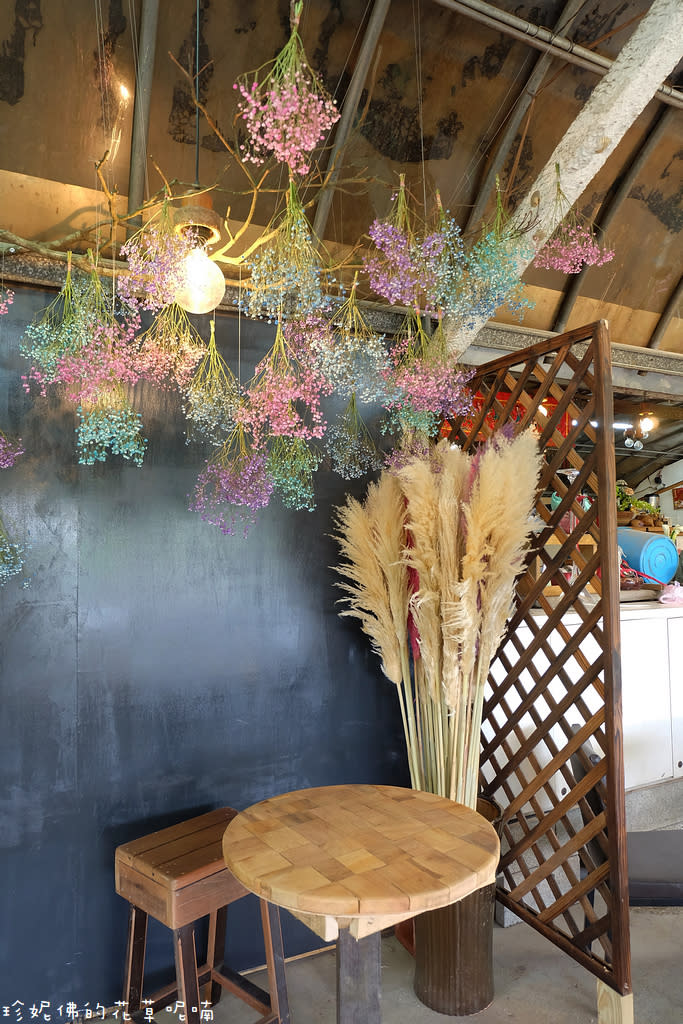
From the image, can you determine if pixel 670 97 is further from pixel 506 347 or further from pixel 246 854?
pixel 246 854

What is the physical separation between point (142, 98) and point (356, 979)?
2.93m

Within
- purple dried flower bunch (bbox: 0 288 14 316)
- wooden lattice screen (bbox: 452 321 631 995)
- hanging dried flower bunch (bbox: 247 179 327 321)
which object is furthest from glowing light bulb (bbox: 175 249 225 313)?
wooden lattice screen (bbox: 452 321 631 995)

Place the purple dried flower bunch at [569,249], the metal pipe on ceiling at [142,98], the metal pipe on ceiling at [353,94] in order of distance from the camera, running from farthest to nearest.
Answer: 1. the metal pipe on ceiling at [353,94]
2. the purple dried flower bunch at [569,249]
3. the metal pipe on ceiling at [142,98]

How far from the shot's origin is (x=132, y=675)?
245 cm

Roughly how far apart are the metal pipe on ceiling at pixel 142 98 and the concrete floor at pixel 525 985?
3.03 m

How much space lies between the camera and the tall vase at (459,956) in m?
2.32

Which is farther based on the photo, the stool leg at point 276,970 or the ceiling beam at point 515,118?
the ceiling beam at point 515,118

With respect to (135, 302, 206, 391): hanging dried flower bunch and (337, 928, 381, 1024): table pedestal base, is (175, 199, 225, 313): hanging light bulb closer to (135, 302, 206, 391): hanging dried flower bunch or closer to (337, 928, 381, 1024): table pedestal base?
(135, 302, 206, 391): hanging dried flower bunch

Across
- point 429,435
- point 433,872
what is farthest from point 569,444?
point 433,872

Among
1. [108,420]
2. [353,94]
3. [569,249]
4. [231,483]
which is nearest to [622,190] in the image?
[569,249]

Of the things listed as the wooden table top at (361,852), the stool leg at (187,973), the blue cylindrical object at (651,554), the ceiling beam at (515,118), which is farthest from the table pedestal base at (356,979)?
the blue cylindrical object at (651,554)

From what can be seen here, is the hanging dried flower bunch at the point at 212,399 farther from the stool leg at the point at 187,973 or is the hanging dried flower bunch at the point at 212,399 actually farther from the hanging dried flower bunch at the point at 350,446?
the stool leg at the point at 187,973

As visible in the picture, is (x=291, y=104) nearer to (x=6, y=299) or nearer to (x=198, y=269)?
(x=198, y=269)

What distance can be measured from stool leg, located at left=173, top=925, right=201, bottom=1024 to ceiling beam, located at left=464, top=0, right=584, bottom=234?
9.67 feet
